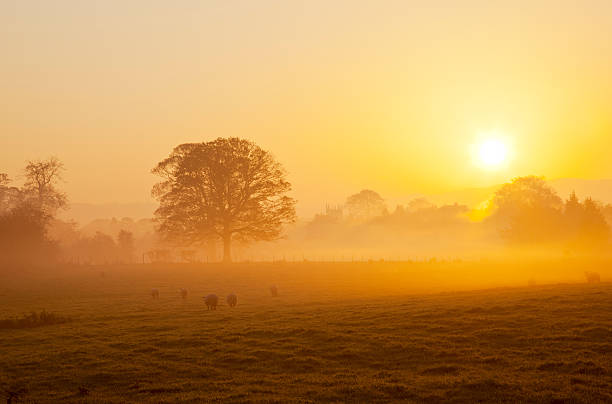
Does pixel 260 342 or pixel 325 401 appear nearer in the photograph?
pixel 325 401

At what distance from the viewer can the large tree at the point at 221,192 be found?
73.9m

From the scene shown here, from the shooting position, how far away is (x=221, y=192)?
74.6m

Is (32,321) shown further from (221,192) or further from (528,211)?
(528,211)

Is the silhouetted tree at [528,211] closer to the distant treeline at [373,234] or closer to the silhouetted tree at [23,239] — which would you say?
the distant treeline at [373,234]

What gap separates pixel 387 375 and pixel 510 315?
9799 millimetres

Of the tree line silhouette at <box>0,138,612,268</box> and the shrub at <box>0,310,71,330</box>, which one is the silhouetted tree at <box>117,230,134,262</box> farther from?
the shrub at <box>0,310,71,330</box>

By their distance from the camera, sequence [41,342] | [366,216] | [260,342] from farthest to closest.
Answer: [366,216] < [41,342] < [260,342]

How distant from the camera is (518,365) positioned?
1711 cm

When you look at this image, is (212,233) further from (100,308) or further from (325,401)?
(325,401)

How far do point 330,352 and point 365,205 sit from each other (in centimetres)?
15743

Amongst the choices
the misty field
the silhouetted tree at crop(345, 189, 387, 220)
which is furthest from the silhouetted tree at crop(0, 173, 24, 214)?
the silhouetted tree at crop(345, 189, 387, 220)

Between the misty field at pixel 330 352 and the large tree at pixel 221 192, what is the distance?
37.8m

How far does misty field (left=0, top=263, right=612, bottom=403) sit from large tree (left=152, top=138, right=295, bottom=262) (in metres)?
37.8

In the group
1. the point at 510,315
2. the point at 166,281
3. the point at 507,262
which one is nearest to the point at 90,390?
the point at 510,315
